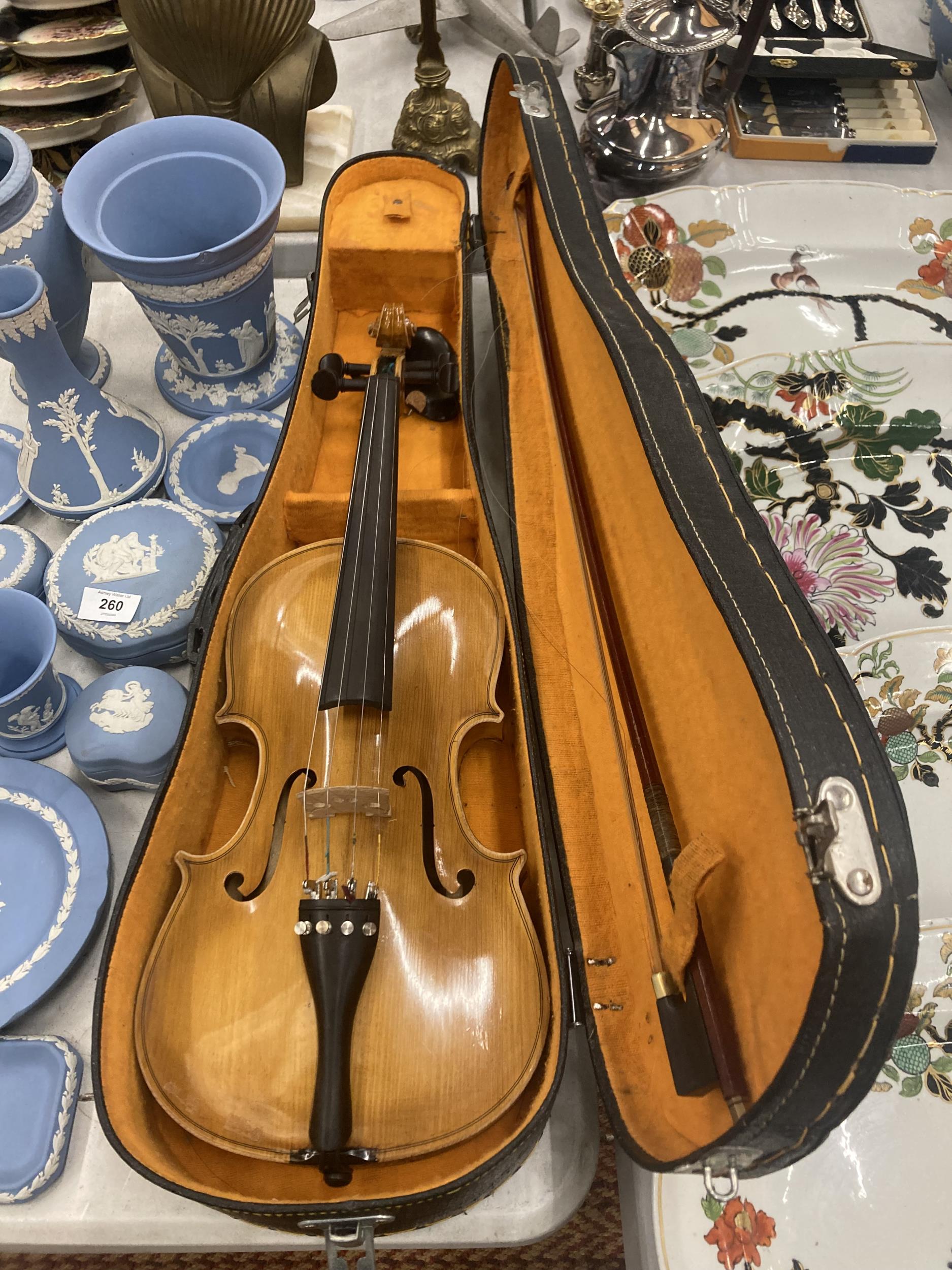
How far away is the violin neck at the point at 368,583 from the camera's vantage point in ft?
3.02

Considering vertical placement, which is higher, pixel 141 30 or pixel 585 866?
pixel 141 30

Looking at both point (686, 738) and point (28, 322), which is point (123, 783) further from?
point (686, 738)

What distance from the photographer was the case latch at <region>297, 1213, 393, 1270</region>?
0.68 m

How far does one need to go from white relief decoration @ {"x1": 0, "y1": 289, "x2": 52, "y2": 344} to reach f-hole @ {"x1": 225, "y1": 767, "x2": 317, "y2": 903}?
0.73 meters

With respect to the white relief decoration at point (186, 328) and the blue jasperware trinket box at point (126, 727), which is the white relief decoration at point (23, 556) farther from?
the white relief decoration at point (186, 328)

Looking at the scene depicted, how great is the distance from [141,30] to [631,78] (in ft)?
3.16

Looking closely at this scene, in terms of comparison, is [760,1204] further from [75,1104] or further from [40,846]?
[40,846]

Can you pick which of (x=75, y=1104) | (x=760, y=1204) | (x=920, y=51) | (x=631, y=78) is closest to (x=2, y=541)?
(x=75, y=1104)

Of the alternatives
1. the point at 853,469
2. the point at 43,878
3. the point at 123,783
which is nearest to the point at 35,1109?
the point at 43,878

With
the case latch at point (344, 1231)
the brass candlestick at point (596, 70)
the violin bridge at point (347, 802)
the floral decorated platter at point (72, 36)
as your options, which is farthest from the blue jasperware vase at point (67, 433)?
the brass candlestick at point (596, 70)

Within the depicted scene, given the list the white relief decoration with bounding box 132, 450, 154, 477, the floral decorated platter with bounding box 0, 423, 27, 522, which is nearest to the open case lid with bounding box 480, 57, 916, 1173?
the white relief decoration with bounding box 132, 450, 154, 477

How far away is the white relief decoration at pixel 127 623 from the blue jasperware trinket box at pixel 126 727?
6cm

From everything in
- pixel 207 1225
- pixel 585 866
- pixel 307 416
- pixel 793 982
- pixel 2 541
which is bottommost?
pixel 207 1225

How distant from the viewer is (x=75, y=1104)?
3.01 feet
